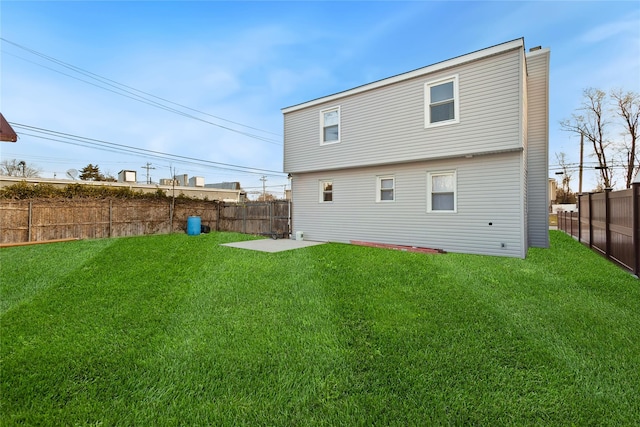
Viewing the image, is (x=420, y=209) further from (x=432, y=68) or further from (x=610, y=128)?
(x=610, y=128)

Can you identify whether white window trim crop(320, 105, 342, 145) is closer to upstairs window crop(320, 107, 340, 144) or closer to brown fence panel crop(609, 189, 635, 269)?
upstairs window crop(320, 107, 340, 144)

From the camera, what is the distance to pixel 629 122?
790 inches

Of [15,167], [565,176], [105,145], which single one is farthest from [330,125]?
[15,167]

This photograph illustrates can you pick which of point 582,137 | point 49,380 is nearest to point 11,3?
point 49,380

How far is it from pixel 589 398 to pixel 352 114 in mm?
9406

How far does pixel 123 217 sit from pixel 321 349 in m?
13.5

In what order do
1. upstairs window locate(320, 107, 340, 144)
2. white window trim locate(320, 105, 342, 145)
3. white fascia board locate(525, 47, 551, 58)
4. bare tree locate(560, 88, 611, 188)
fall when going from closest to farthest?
white fascia board locate(525, 47, 551, 58) → white window trim locate(320, 105, 342, 145) → upstairs window locate(320, 107, 340, 144) → bare tree locate(560, 88, 611, 188)

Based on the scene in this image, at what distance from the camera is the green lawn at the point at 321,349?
1950 mm

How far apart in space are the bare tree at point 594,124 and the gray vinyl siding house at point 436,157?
17402 mm

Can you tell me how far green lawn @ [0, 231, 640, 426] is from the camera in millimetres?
1950

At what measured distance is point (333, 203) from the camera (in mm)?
10898

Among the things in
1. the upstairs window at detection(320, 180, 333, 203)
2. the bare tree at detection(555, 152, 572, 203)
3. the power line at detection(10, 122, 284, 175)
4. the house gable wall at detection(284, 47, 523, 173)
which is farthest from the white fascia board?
the bare tree at detection(555, 152, 572, 203)

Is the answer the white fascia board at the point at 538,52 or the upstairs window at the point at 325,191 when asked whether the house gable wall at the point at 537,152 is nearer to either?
the white fascia board at the point at 538,52

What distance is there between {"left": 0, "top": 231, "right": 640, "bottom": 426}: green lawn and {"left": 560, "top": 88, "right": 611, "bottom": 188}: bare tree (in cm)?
2257
